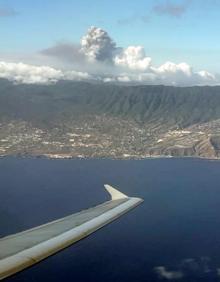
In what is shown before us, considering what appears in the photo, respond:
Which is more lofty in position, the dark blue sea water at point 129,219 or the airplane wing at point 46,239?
the airplane wing at point 46,239

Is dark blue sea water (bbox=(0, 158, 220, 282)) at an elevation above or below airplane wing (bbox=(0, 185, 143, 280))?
below

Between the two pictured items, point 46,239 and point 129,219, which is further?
point 129,219

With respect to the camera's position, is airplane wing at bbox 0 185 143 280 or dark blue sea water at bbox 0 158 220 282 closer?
airplane wing at bbox 0 185 143 280

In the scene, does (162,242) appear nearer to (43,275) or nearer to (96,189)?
(43,275)

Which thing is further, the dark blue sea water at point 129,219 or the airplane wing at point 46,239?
the dark blue sea water at point 129,219
